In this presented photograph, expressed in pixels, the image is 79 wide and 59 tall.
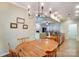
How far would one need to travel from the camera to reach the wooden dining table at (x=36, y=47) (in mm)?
2535

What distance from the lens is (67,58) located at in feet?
8.68

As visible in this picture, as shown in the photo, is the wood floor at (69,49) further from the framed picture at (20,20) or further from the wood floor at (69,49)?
the framed picture at (20,20)

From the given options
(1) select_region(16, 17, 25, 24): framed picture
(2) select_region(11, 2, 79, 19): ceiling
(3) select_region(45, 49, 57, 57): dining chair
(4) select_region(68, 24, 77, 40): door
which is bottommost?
(3) select_region(45, 49, 57, 57): dining chair

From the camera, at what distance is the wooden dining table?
2.54 m

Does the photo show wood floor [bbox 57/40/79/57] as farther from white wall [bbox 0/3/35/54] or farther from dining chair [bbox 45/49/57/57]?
white wall [bbox 0/3/35/54]

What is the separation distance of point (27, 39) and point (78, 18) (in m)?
1.25

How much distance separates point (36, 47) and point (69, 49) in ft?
2.39

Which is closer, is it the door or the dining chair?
the dining chair

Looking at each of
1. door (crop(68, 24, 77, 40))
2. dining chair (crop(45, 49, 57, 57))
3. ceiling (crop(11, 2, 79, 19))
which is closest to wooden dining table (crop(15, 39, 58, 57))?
dining chair (crop(45, 49, 57, 57))

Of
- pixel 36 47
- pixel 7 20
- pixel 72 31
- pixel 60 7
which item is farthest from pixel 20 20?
pixel 72 31

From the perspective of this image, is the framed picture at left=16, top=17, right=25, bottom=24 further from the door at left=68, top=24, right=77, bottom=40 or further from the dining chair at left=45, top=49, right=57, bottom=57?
the door at left=68, top=24, right=77, bottom=40

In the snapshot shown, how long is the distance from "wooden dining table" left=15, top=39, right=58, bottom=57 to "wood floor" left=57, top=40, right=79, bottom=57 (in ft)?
0.53

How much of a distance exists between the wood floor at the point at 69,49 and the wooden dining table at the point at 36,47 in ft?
0.53

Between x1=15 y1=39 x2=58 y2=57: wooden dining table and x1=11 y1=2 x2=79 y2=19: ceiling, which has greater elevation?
x1=11 y1=2 x2=79 y2=19: ceiling
